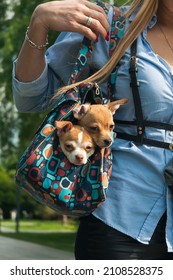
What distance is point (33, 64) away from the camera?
7.41ft

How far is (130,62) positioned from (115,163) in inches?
13.4

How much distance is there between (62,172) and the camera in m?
2.06

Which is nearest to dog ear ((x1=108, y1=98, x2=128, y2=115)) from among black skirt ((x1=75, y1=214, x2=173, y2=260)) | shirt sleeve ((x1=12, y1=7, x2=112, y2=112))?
shirt sleeve ((x1=12, y1=7, x2=112, y2=112))

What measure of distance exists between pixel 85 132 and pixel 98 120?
55mm

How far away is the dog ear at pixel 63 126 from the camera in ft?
6.67

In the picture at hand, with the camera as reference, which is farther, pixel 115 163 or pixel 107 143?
pixel 115 163

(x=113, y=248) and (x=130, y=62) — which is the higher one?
(x=130, y=62)

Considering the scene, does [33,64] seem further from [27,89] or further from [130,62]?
[130,62]

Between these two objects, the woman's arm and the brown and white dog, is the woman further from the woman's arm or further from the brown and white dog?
the brown and white dog

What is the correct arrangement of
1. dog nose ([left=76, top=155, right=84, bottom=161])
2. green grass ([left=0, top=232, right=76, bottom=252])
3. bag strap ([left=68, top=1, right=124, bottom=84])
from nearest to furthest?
dog nose ([left=76, top=155, right=84, bottom=161]) → bag strap ([left=68, top=1, right=124, bottom=84]) → green grass ([left=0, top=232, right=76, bottom=252])

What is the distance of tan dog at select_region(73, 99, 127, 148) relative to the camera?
6.70ft

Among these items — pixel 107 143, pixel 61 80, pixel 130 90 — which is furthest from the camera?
pixel 61 80

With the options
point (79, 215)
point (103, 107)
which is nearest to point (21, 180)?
point (79, 215)

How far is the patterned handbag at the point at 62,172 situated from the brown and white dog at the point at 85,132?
3cm
